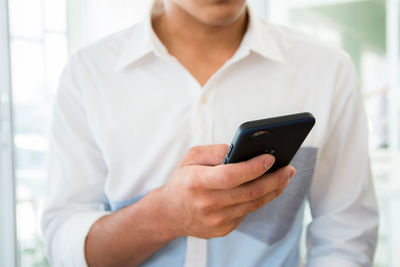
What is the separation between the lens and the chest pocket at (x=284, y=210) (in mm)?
825

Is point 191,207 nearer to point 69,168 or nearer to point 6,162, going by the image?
point 69,168

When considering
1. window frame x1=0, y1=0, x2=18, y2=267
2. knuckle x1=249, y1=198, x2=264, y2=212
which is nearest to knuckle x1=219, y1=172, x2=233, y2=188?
knuckle x1=249, y1=198, x2=264, y2=212

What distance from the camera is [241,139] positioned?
0.48m

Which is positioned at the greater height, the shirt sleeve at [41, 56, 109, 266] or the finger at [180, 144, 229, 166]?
the finger at [180, 144, 229, 166]

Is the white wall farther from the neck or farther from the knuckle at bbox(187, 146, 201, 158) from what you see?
the knuckle at bbox(187, 146, 201, 158)

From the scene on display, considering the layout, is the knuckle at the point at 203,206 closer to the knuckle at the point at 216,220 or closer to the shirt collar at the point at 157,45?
the knuckle at the point at 216,220

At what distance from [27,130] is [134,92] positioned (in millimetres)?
890

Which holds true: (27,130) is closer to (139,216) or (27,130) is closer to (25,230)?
(25,230)

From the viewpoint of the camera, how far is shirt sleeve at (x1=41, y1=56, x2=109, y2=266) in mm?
829

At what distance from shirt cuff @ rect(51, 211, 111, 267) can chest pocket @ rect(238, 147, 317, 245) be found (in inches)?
12.9

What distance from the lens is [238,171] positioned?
52 cm

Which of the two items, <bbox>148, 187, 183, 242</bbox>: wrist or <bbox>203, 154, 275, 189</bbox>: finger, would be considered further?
<bbox>148, 187, 183, 242</bbox>: wrist

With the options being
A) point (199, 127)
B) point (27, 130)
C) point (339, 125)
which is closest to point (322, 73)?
point (339, 125)

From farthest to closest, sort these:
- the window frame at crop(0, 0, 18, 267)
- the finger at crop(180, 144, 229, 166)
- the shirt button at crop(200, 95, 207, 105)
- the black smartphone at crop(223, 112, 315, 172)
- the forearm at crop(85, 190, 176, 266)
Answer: the window frame at crop(0, 0, 18, 267)
the shirt button at crop(200, 95, 207, 105)
the forearm at crop(85, 190, 176, 266)
the finger at crop(180, 144, 229, 166)
the black smartphone at crop(223, 112, 315, 172)
